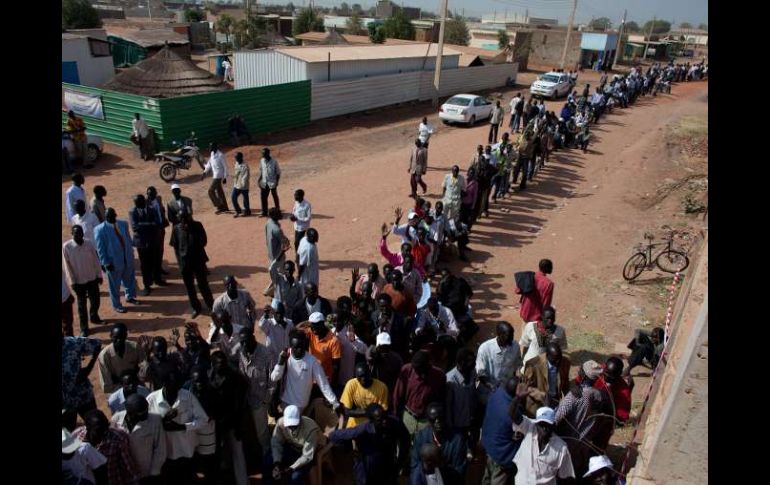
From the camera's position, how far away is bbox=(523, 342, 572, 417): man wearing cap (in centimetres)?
527

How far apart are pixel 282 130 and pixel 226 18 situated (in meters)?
32.7

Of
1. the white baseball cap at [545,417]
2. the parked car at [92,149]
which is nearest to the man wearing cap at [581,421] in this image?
the white baseball cap at [545,417]

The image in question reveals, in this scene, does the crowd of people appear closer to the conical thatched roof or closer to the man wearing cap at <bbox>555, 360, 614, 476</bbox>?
the man wearing cap at <bbox>555, 360, 614, 476</bbox>

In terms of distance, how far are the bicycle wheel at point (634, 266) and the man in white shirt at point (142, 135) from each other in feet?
41.2

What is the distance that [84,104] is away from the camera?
1659cm

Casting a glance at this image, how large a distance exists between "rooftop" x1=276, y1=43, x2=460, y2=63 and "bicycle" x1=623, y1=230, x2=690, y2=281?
47.5 ft

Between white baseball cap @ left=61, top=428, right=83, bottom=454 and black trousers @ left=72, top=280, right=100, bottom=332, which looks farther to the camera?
black trousers @ left=72, top=280, right=100, bottom=332

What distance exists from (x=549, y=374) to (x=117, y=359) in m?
4.16

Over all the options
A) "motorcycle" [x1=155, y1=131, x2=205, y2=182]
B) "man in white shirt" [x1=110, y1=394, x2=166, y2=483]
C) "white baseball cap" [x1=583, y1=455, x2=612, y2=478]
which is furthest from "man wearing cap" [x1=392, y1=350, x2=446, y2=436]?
"motorcycle" [x1=155, y1=131, x2=205, y2=182]

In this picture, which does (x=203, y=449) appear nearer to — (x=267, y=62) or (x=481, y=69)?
(x=267, y=62)

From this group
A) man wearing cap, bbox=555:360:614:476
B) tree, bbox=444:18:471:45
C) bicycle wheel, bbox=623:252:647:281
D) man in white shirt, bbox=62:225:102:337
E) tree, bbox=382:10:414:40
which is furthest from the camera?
tree, bbox=444:18:471:45

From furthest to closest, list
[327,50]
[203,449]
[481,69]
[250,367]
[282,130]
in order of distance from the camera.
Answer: [481,69] → [327,50] → [282,130] → [250,367] → [203,449]
